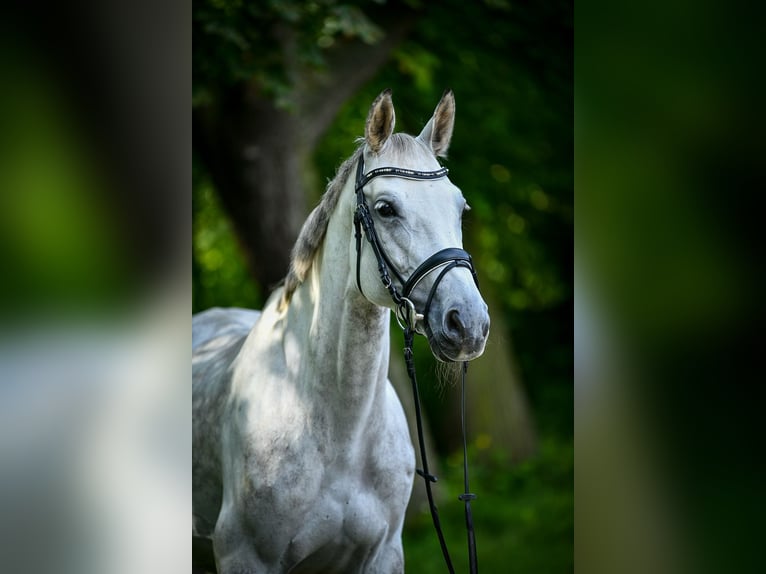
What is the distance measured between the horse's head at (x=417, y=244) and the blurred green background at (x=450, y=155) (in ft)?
9.33

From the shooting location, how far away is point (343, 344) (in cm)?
278

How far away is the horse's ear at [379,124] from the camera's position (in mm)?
2625

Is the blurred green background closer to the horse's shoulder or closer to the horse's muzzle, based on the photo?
the horse's shoulder

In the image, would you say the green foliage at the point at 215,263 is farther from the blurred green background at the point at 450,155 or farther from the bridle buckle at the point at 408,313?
the bridle buckle at the point at 408,313

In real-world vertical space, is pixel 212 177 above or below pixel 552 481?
above

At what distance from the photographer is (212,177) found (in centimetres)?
726

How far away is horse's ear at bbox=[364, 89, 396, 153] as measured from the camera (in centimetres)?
262

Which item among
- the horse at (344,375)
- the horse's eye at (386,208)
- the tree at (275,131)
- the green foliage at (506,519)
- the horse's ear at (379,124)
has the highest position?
the tree at (275,131)

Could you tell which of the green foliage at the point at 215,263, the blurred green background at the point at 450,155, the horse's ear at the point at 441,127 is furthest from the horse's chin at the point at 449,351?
the green foliage at the point at 215,263

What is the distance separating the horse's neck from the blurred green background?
2550 millimetres

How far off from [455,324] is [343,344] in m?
0.54
